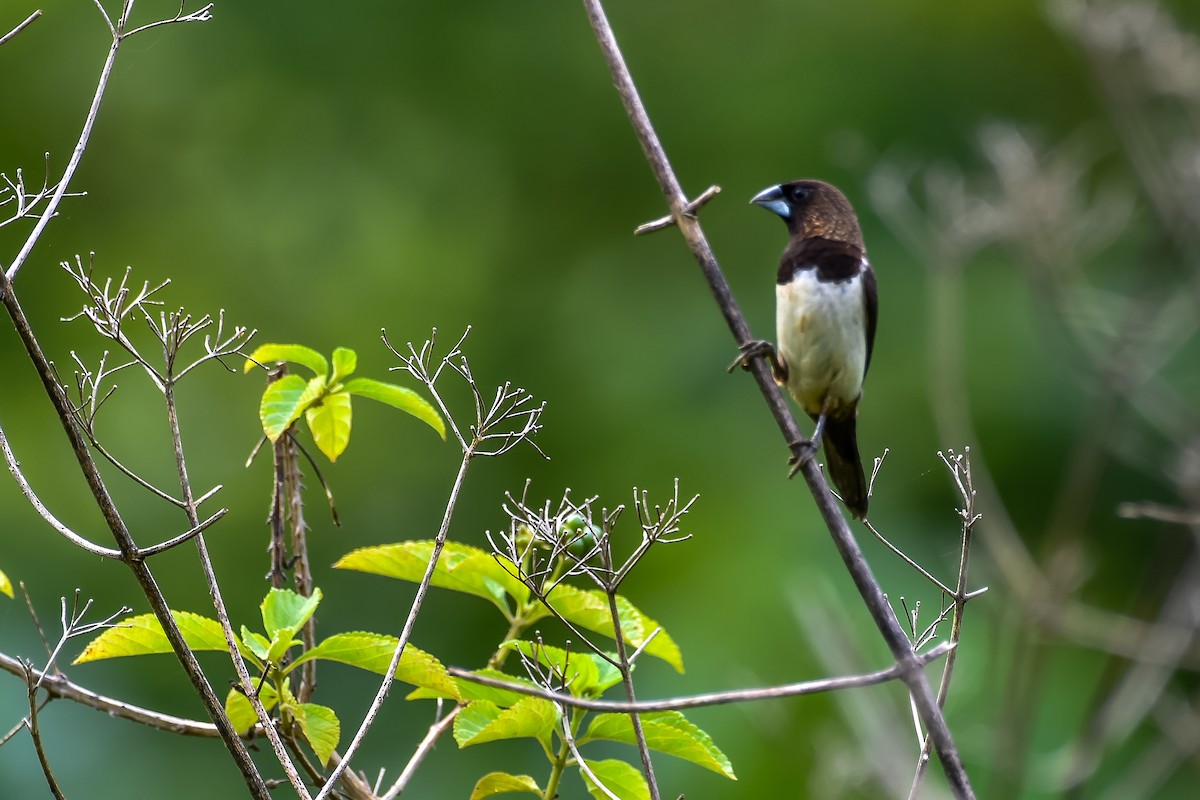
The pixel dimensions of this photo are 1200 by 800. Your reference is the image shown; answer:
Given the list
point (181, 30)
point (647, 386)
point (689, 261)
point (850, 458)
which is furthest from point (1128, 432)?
point (181, 30)

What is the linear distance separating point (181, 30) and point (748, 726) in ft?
20.7

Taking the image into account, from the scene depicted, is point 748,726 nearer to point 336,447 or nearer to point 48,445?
point 48,445

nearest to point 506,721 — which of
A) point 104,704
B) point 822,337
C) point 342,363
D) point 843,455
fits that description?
point 104,704

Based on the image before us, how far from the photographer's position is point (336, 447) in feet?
5.77

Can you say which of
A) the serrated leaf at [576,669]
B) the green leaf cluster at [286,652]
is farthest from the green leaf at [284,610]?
the serrated leaf at [576,669]

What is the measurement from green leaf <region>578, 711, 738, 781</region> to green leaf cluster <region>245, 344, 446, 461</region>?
0.41 meters

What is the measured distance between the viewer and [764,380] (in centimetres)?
153

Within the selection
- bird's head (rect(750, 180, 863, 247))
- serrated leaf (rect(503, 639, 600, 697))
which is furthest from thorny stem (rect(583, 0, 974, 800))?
bird's head (rect(750, 180, 863, 247))

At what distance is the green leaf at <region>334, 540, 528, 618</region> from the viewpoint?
5.64 ft

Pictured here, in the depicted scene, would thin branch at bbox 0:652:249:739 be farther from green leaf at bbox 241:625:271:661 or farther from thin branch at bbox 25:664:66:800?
green leaf at bbox 241:625:271:661

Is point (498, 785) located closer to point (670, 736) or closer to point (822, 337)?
point (670, 736)

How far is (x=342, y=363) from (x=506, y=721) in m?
0.52

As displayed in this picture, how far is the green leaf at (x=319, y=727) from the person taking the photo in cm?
143

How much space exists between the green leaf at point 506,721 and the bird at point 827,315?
57.1 inches
